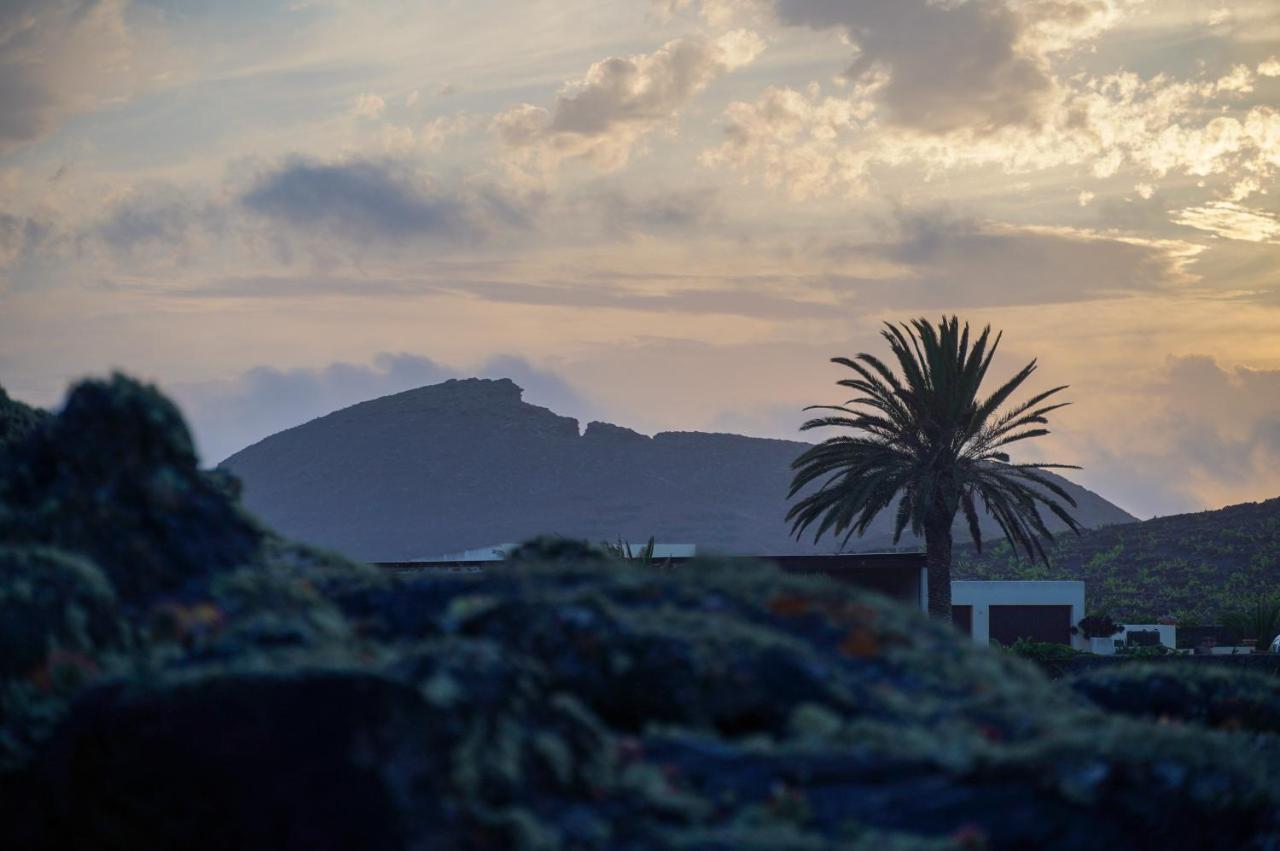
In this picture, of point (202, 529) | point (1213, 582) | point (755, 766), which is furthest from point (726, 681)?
point (1213, 582)

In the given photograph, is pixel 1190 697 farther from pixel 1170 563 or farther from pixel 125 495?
pixel 1170 563

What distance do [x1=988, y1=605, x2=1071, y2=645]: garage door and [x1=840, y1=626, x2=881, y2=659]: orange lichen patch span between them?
50.0 metres

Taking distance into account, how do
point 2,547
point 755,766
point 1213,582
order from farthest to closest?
1. point 1213,582
2. point 2,547
3. point 755,766

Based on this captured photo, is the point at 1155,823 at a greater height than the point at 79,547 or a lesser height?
lesser

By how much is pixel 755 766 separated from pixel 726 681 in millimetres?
515

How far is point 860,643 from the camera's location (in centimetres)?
711

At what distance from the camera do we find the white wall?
5509 centimetres

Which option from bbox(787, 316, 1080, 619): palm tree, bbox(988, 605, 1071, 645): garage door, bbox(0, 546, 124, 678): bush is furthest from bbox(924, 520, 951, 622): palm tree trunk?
bbox(0, 546, 124, 678): bush

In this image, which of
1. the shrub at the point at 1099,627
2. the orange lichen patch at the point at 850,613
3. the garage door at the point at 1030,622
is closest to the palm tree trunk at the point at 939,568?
the shrub at the point at 1099,627

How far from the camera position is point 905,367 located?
36.1 metres

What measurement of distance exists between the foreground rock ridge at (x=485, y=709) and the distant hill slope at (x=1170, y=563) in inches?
2462

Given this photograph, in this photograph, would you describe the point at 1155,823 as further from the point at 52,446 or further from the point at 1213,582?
the point at 1213,582

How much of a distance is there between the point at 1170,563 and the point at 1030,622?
93.6 ft

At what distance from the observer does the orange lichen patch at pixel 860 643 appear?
7062mm
